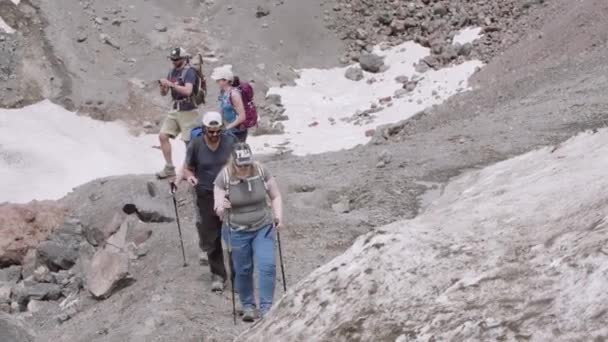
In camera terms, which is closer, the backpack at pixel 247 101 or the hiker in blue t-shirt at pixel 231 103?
the hiker in blue t-shirt at pixel 231 103

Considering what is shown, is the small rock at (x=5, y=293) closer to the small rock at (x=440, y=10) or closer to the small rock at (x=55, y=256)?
the small rock at (x=55, y=256)

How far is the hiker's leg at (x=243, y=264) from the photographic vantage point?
716 cm

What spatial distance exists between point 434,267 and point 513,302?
0.81m

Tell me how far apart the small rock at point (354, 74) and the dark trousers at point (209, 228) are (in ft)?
57.0

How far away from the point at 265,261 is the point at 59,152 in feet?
46.3

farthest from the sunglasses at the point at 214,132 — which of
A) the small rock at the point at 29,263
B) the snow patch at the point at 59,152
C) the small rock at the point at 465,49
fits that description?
the small rock at the point at 465,49

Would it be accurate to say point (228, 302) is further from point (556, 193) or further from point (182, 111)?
point (556, 193)

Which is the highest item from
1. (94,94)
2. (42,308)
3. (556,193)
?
(94,94)

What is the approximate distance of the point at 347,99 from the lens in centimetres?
2450

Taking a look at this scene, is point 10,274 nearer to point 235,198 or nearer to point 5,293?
point 5,293

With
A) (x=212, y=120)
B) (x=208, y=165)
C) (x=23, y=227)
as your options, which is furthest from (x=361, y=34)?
(x=212, y=120)

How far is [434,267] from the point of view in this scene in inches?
200

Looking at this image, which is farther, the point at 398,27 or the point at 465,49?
the point at 398,27

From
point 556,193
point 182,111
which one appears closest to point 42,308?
point 182,111
